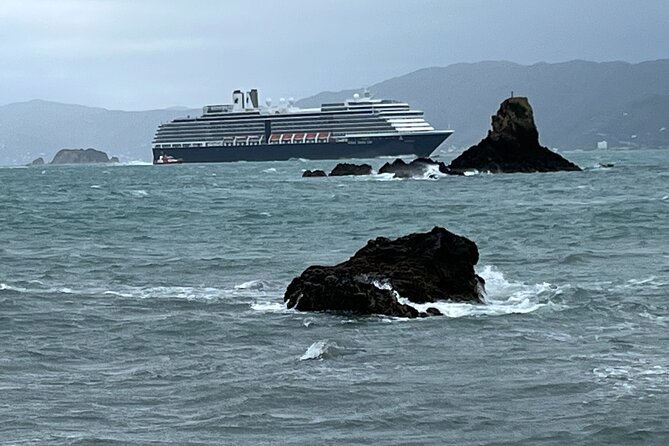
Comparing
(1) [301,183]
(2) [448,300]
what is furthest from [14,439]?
(1) [301,183]

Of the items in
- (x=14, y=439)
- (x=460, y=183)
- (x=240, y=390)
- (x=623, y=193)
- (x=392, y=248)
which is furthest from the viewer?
(x=460, y=183)

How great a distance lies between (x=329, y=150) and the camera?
149375mm

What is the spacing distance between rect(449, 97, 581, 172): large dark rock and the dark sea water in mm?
38331

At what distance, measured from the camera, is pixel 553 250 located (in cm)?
2766

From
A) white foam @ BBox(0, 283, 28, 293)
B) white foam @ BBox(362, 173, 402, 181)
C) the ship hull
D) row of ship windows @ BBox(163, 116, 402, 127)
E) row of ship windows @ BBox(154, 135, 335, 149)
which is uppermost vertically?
row of ship windows @ BBox(163, 116, 402, 127)

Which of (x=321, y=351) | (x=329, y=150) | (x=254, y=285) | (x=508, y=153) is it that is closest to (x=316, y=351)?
(x=321, y=351)

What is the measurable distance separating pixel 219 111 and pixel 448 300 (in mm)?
145963

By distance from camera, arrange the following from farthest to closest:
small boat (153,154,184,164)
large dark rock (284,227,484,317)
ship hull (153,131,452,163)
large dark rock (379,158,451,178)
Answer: small boat (153,154,184,164)
ship hull (153,131,452,163)
large dark rock (379,158,451,178)
large dark rock (284,227,484,317)

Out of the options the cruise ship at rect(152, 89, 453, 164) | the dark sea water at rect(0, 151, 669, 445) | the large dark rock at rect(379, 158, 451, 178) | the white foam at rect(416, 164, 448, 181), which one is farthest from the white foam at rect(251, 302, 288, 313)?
the cruise ship at rect(152, 89, 453, 164)

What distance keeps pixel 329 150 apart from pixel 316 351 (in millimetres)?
135145

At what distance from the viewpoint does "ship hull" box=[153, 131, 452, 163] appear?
14712 cm

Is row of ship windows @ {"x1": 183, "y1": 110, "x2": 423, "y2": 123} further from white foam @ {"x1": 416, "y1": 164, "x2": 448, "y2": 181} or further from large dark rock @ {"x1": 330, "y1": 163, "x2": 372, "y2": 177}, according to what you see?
white foam @ {"x1": 416, "y1": 164, "x2": 448, "y2": 181}

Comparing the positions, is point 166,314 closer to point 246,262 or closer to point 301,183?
point 246,262

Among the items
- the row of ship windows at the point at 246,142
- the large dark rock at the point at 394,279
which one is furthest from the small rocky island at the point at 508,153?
the row of ship windows at the point at 246,142
